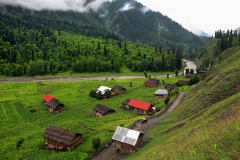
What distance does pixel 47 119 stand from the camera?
53500 millimetres

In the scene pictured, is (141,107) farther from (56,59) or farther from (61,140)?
(56,59)

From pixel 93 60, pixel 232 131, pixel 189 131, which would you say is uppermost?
pixel 93 60

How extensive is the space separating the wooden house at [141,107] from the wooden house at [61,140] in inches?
1199

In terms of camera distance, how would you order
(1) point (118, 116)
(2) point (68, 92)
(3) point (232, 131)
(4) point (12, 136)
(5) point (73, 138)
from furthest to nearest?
(2) point (68, 92) < (1) point (118, 116) < (4) point (12, 136) < (5) point (73, 138) < (3) point (232, 131)

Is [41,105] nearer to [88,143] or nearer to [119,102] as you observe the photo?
[119,102]

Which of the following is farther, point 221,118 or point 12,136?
point 12,136

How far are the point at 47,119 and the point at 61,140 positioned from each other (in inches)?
857

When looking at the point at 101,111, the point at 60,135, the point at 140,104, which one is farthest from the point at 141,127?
the point at 60,135

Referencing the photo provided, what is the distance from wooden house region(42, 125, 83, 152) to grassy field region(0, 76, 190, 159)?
143 centimetres

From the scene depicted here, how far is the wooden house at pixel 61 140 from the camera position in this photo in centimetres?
3500

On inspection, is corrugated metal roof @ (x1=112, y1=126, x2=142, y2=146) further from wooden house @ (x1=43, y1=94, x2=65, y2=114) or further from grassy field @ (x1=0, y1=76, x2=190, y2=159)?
wooden house @ (x1=43, y1=94, x2=65, y2=114)

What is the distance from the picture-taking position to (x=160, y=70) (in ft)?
551

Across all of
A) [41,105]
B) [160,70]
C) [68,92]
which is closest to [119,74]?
[160,70]

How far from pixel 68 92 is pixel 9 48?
11346 cm
